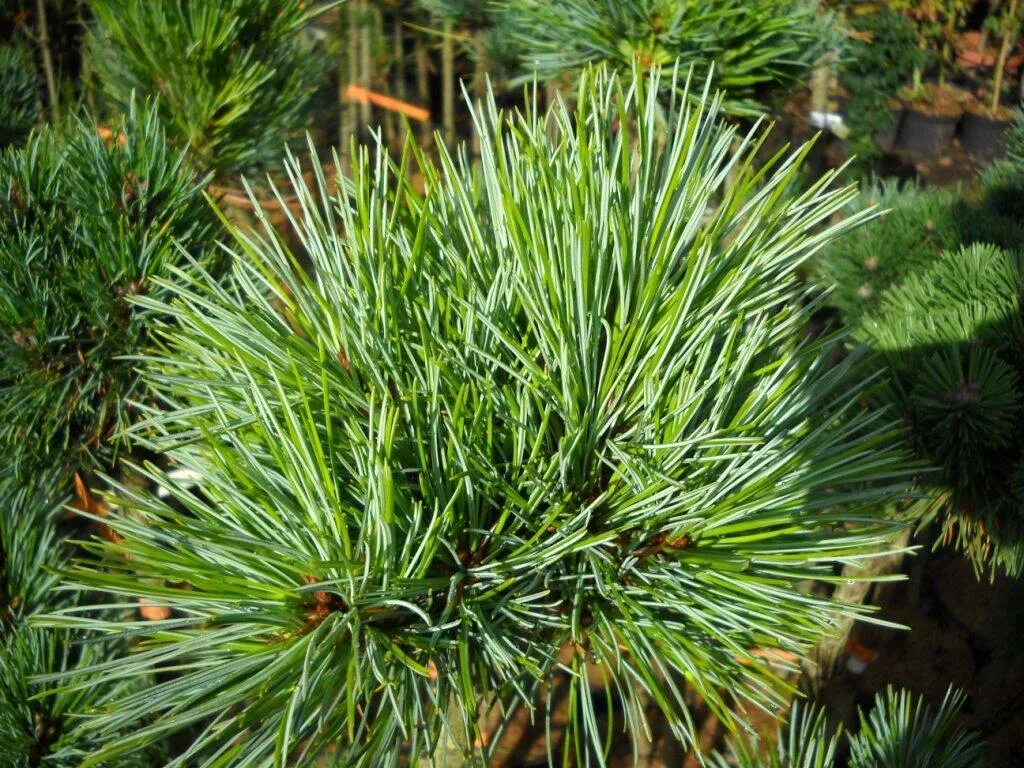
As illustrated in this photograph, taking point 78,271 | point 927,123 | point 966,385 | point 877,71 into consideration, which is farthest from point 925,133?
point 78,271

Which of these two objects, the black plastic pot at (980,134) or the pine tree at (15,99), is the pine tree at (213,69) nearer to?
the pine tree at (15,99)

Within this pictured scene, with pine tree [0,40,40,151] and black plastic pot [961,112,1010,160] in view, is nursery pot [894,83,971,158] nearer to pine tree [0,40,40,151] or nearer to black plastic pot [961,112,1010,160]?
black plastic pot [961,112,1010,160]

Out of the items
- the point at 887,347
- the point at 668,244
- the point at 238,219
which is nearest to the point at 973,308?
the point at 887,347

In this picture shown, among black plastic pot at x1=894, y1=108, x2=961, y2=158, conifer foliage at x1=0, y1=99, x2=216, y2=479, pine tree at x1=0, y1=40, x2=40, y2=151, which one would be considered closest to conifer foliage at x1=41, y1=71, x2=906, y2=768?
conifer foliage at x1=0, y1=99, x2=216, y2=479

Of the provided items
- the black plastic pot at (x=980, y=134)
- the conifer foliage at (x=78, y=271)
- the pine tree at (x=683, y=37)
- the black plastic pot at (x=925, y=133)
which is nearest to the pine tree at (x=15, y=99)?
the conifer foliage at (x=78, y=271)

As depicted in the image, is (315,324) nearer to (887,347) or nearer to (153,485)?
(153,485)

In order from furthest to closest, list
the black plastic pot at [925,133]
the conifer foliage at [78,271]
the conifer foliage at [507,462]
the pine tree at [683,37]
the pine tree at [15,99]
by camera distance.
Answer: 1. the black plastic pot at [925,133]
2. the pine tree at [15,99]
3. the pine tree at [683,37]
4. the conifer foliage at [78,271]
5. the conifer foliage at [507,462]
